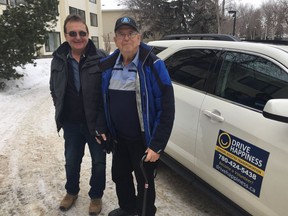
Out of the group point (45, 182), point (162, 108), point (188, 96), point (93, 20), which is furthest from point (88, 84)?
point (93, 20)

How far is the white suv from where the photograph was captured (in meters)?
2.06

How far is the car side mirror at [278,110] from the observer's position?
1841 mm

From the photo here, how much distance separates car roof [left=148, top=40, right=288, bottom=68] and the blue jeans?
139 centimetres

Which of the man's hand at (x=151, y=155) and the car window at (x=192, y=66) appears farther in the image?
the car window at (x=192, y=66)

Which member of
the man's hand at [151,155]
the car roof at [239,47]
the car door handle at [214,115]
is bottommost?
the man's hand at [151,155]

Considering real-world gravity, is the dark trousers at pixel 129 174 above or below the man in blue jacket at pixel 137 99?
below

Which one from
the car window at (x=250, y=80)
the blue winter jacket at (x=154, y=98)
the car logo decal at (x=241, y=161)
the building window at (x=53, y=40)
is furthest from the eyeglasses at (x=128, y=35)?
the building window at (x=53, y=40)

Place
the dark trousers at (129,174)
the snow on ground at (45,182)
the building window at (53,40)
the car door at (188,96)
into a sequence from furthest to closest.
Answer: the building window at (53,40) → the snow on ground at (45,182) → the car door at (188,96) → the dark trousers at (129,174)

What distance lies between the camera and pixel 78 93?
8.97ft

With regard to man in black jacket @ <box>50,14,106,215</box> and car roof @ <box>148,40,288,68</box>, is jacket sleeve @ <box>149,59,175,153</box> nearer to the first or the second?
man in black jacket @ <box>50,14,106,215</box>

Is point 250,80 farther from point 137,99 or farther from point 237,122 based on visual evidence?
point 137,99

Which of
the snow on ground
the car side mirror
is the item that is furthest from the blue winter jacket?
the snow on ground

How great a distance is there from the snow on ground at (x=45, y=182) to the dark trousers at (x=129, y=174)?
0.37m

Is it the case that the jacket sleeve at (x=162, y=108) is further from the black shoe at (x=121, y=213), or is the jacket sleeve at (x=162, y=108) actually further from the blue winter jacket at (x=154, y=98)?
the black shoe at (x=121, y=213)
